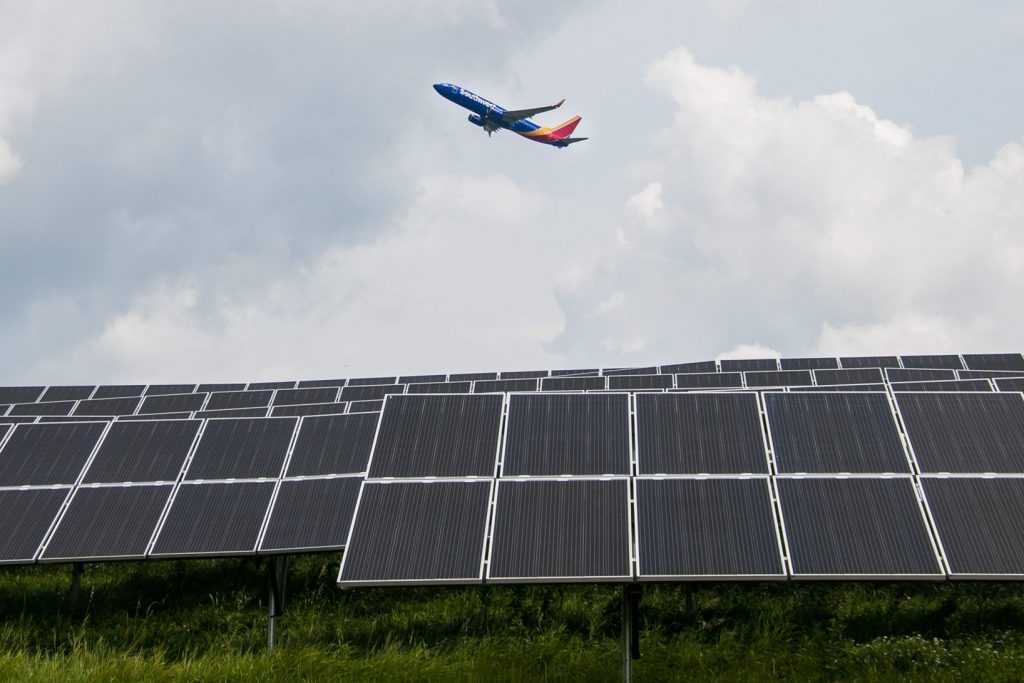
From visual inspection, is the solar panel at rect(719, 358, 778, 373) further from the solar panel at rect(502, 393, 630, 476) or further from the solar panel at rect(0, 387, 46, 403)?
the solar panel at rect(0, 387, 46, 403)

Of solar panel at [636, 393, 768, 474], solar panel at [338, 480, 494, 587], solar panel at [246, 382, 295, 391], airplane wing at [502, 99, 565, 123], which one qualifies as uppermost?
airplane wing at [502, 99, 565, 123]

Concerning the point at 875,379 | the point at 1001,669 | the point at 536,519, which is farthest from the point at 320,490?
the point at 875,379

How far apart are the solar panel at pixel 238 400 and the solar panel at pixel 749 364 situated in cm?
1452

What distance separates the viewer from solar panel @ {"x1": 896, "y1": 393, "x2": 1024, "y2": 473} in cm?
1101

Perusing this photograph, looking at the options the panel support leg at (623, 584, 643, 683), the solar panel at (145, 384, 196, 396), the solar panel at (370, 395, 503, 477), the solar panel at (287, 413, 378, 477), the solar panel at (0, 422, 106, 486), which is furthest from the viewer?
the solar panel at (145, 384, 196, 396)

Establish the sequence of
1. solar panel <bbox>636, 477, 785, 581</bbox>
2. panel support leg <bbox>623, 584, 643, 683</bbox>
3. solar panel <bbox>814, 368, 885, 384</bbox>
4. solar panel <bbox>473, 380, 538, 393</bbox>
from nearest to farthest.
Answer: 1. solar panel <bbox>636, 477, 785, 581</bbox>
2. panel support leg <bbox>623, 584, 643, 683</bbox>
3. solar panel <bbox>814, 368, 885, 384</bbox>
4. solar panel <bbox>473, 380, 538, 393</bbox>

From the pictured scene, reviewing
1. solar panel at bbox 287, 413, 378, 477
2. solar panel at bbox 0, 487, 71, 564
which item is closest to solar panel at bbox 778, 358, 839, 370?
solar panel at bbox 287, 413, 378, 477

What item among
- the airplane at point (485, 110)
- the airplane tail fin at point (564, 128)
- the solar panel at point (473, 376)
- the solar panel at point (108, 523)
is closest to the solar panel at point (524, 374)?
the solar panel at point (473, 376)

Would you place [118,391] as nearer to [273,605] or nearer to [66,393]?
[66,393]

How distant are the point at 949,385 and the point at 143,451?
51.8 feet

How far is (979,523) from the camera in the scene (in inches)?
399

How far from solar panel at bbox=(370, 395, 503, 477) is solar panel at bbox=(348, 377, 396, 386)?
19972mm

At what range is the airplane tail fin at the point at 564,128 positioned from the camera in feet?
292

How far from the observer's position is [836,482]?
10656 mm
